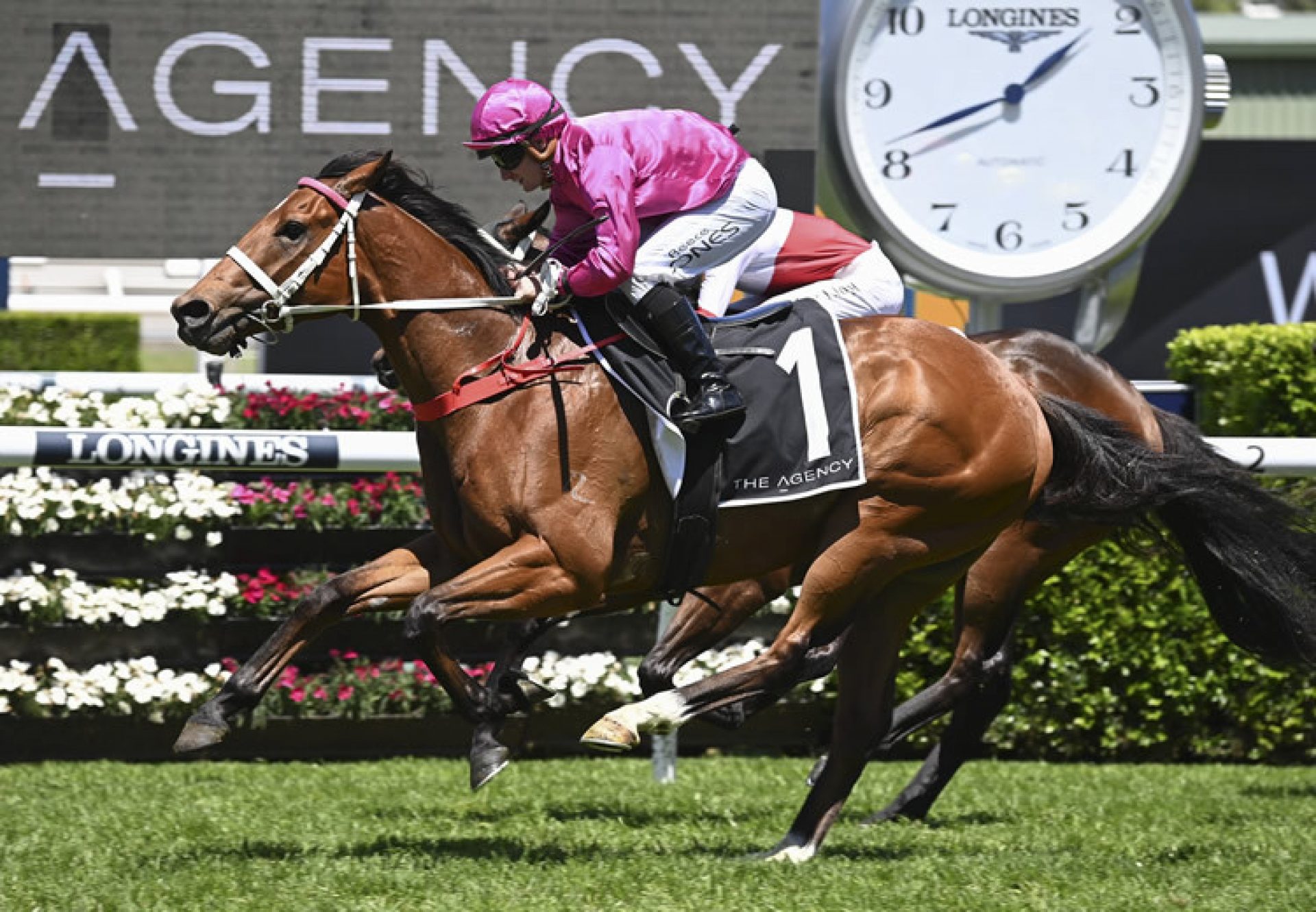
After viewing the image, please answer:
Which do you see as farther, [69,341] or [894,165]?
[69,341]

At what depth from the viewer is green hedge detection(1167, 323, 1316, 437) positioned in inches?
276

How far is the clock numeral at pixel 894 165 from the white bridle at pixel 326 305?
2444mm

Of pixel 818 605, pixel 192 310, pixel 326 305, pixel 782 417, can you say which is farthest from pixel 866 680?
pixel 192 310

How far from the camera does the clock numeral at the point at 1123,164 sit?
23.0 ft

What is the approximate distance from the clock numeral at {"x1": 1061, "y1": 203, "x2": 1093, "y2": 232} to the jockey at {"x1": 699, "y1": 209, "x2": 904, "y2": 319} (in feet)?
5.09

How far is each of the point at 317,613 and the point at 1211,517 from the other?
7.86 feet

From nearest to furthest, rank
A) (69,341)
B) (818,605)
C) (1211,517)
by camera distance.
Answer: (818,605) → (1211,517) → (69,341)

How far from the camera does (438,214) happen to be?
5.00 metres

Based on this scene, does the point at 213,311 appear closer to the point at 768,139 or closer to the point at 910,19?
the point at 768,139

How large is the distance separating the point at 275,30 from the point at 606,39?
1.14 meters

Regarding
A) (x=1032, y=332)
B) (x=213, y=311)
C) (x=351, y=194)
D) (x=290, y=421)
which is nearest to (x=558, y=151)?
(x=351, y=194)

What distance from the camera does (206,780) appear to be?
637 cm

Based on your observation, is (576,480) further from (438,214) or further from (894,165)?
(894,165)

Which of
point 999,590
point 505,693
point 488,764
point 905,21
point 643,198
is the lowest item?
point 488,764
